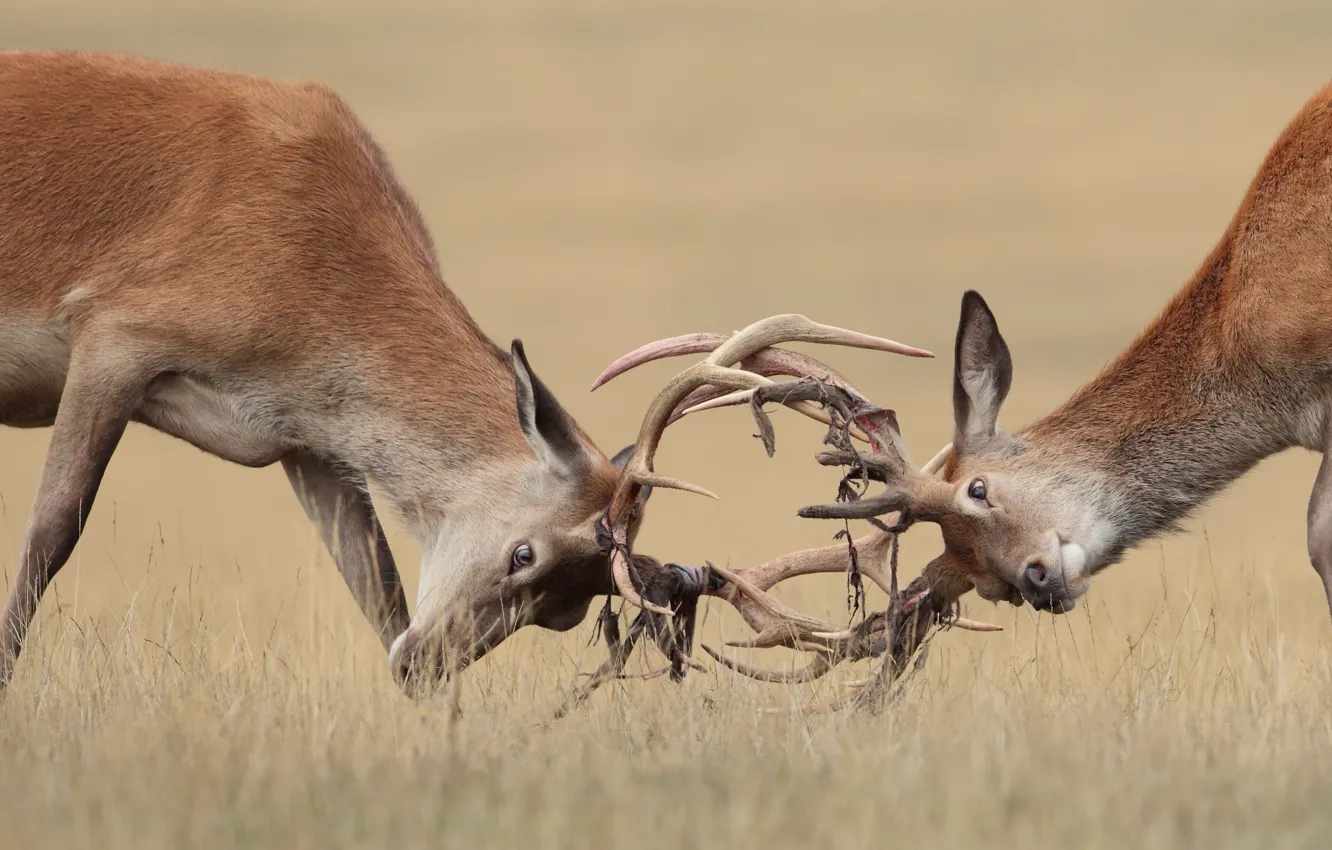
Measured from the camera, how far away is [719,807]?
205 inches

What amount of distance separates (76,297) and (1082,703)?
4473 mm

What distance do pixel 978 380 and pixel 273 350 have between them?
298cm

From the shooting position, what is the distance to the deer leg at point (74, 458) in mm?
7547

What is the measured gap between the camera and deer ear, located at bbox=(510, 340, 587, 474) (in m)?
7.39

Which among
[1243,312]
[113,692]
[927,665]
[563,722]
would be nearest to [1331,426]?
[1243,312]

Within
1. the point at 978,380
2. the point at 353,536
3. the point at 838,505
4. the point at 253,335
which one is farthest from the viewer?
the point at 353,536

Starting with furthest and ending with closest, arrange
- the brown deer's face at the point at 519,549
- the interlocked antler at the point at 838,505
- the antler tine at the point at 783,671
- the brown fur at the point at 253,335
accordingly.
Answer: the brown fur at the point at 253,335, the brown deer's face at the point at 519,549, the antler tine at the point at 783,671, the interlocked antler at the point at 838,505

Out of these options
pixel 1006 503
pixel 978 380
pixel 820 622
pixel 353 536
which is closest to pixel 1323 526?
pixel 1006 503

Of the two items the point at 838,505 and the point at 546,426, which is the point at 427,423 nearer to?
the point at 546,426

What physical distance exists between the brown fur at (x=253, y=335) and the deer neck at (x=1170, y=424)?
2040mm

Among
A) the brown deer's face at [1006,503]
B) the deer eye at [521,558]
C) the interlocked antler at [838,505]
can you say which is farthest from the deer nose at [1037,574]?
the deer eye at [521,558]

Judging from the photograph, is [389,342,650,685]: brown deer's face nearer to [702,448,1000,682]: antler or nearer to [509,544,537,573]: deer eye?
[509,544,537,573]: deer eye

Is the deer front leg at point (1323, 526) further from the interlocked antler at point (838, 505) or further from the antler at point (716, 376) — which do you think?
the antler at point (716, 376)

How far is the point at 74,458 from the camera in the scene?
759cm
